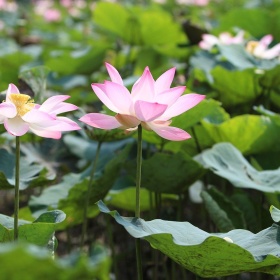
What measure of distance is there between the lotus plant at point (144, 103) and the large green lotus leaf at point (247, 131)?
53 centimetres

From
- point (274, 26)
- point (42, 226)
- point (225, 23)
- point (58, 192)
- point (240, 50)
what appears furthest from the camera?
point (225, 23)

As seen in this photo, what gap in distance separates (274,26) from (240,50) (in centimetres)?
54

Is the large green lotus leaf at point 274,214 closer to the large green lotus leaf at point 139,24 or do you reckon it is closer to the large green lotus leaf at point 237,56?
the large green lotus leaf at point 237,56

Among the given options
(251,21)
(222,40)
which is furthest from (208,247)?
(251,21)

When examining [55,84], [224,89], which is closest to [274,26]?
[224,89]

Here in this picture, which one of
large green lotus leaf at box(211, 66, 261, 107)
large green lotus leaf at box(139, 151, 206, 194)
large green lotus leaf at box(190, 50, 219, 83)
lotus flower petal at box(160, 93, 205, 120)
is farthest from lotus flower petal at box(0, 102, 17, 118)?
large green lotus leaf at box(190, 50, 219, 83)

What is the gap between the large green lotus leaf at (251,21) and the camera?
2350 millimetres

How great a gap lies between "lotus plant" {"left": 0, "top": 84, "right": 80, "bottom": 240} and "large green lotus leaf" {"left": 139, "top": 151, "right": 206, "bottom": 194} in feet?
1.37

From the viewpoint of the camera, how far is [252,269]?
3.10ft

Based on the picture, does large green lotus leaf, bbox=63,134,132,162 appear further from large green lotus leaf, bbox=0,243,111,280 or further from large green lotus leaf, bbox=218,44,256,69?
large green lotus leaf, bbox=0,243,111,280

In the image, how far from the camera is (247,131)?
152 cm

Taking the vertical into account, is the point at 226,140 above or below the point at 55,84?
above

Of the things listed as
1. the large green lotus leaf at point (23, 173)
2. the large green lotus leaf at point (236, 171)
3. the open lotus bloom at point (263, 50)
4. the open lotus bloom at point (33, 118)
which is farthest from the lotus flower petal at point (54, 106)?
the open lotus bloom at point (263, 50)

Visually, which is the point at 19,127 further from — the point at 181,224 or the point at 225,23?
the point at 225,23
